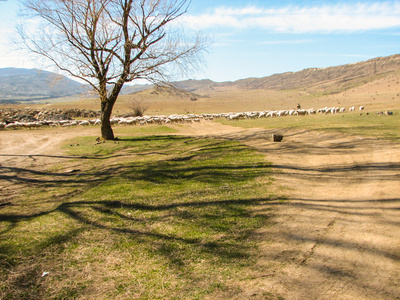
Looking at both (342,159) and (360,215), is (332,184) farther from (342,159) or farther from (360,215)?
(342,159)

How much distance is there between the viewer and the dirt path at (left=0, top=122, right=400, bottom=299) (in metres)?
3.02

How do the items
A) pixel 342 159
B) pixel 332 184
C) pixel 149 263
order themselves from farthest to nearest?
pixel 342 159, pixel 332 184, pixel 149 263

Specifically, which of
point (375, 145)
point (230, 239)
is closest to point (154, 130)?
point (375, 145)

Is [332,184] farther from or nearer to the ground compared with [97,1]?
nearer to the ground

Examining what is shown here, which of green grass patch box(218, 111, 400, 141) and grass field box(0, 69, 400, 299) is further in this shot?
green grass patch box(218, 111, 400, 141)

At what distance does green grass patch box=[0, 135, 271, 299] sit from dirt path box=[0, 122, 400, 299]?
34cm

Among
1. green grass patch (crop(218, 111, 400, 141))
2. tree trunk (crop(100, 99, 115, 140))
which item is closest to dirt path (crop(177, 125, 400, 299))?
green grass patch (crop(218, 111, 400, 141))

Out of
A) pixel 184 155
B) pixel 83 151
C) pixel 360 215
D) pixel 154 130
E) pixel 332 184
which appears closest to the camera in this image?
pixel 360 215

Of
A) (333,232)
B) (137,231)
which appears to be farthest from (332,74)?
(137,231)

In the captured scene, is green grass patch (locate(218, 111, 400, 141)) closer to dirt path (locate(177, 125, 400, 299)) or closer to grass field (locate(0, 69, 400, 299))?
dirt path (locate(177, 125, 400, 299))

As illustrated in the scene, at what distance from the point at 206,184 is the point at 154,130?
15979mm

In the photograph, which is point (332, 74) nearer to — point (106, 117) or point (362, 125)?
point (362, 125)

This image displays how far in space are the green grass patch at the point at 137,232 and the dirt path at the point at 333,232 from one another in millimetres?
339

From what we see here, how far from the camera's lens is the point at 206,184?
23.1 ft
